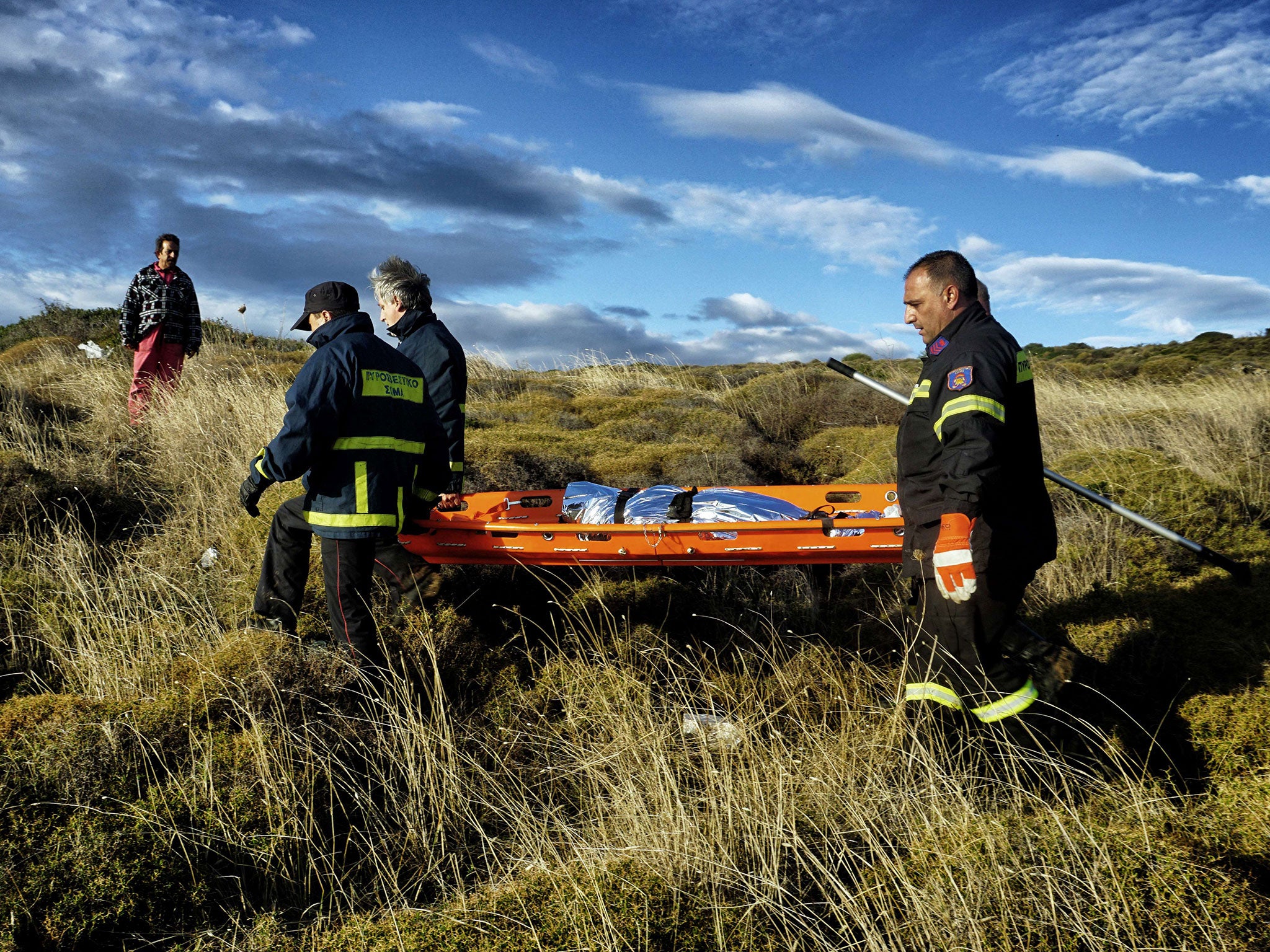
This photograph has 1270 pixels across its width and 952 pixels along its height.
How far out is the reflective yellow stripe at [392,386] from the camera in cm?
405

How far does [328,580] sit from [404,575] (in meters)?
0.80

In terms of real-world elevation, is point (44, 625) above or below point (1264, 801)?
above

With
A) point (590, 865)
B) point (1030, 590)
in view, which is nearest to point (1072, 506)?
point (1030, 590)

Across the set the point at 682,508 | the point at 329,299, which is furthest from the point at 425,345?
the point at 682,508

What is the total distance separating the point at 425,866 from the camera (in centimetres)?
349

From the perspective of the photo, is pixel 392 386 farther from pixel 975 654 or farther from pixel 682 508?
pixel 975 654

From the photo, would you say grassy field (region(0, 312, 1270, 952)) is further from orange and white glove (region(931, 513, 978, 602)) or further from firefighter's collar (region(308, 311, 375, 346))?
firefighter's collar (region(308, 311, 375, 346))

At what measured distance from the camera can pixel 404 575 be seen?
488 centimetres

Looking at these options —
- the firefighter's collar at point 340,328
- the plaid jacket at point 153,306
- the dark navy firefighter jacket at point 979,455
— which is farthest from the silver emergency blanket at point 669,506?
the plaid jacket at point 153,306

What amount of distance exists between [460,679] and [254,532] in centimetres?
229

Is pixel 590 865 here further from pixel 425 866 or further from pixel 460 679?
pixel 460 679

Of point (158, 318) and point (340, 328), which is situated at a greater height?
point (158, 318)

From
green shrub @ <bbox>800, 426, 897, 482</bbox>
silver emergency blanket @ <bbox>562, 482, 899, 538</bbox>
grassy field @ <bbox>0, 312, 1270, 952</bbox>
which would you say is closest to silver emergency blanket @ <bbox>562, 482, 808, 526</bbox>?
silver emergency blanket @ <bbox>562, 482, 899, 538</bbox>

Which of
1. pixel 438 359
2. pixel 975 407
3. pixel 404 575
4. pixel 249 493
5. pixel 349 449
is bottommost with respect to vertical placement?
pixel 404 575
